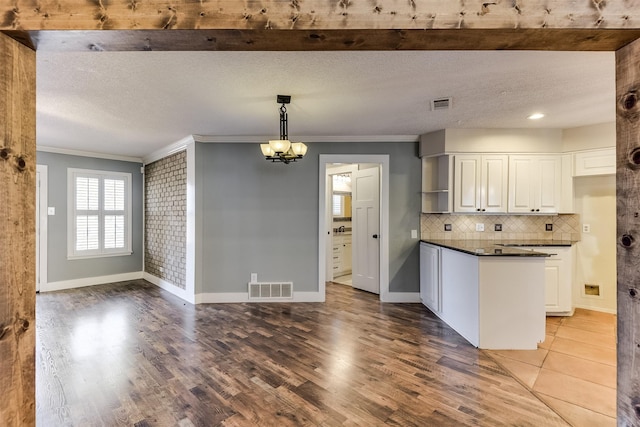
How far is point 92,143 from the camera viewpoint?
4.55 m

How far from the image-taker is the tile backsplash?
4023mm

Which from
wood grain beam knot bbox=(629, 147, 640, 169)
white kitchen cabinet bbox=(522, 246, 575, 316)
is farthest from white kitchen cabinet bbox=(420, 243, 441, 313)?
wood grain beam knot bbox=(629, 147, 640, 169)

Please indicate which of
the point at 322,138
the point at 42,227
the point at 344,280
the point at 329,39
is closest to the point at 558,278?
the point at 344,280

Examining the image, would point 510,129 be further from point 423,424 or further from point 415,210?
point 423,424

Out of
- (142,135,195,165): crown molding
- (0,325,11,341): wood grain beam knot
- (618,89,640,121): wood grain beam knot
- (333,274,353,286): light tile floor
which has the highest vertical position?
(142,135,195,165): crown molding

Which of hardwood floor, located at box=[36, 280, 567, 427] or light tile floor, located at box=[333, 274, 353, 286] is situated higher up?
hardwood floor, located at box=[36, 280, 567, 427]

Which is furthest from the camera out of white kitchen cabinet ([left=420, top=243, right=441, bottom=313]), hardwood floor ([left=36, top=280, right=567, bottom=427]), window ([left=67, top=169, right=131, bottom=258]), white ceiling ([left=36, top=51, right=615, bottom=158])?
window ([left=67, top=169, right=131, bottom=258])

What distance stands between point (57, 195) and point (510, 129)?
7095mm

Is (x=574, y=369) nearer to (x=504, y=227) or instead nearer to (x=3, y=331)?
(x=504, y=227)

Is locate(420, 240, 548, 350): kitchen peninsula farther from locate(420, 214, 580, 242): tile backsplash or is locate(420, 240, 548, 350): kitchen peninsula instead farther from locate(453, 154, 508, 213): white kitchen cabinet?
locate(420, 214, 580, 242): tile backsplash

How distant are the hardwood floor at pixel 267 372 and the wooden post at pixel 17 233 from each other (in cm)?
82

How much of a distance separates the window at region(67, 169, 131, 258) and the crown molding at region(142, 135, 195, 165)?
22.1 inches

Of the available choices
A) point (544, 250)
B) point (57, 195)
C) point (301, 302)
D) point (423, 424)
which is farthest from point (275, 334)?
point (57, 195)

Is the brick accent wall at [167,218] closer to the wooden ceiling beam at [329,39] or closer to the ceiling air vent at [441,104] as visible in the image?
the wooden ceiling beam at [329,39]
